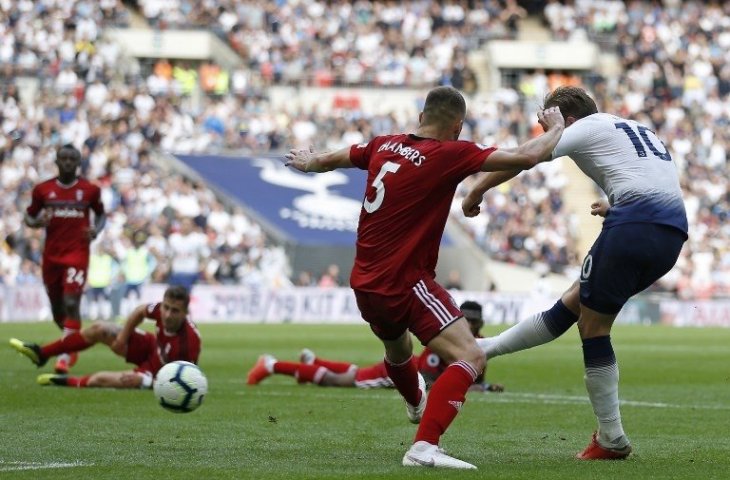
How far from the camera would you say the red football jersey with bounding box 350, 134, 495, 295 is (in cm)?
823

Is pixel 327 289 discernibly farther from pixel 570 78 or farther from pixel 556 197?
pixel 570 78

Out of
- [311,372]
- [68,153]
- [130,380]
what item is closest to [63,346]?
[130,380]

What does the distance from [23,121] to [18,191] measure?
11.0ft

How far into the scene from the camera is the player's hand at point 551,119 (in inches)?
325

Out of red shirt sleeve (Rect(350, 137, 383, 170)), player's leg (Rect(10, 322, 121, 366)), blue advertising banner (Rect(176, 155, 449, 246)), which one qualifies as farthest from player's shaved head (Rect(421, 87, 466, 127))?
blue advertising banner (Rect(176, 155, 449, 246))

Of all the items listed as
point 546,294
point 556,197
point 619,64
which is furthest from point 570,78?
point 546,294

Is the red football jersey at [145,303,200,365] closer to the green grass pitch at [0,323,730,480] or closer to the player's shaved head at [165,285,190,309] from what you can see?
the player's shaved head at [165,285,190,309]

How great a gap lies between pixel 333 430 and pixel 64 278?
7.07 metres

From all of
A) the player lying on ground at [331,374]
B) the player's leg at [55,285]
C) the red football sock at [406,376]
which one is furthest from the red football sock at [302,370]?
the red football sock at [406,376]

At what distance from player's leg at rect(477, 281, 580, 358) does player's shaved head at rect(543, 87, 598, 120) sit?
1080mm

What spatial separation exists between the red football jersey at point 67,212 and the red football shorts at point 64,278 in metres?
0.07

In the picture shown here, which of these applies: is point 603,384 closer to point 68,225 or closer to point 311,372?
point 311,372

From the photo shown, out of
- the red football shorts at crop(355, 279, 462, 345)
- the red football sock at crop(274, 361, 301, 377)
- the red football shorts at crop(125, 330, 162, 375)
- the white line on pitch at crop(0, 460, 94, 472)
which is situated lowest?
the red football sock at crop(274, 361, 301, 377)

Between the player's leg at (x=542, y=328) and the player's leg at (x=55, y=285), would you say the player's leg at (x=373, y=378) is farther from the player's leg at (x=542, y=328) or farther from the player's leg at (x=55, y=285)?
the player's leg at (x=542, y=328)
